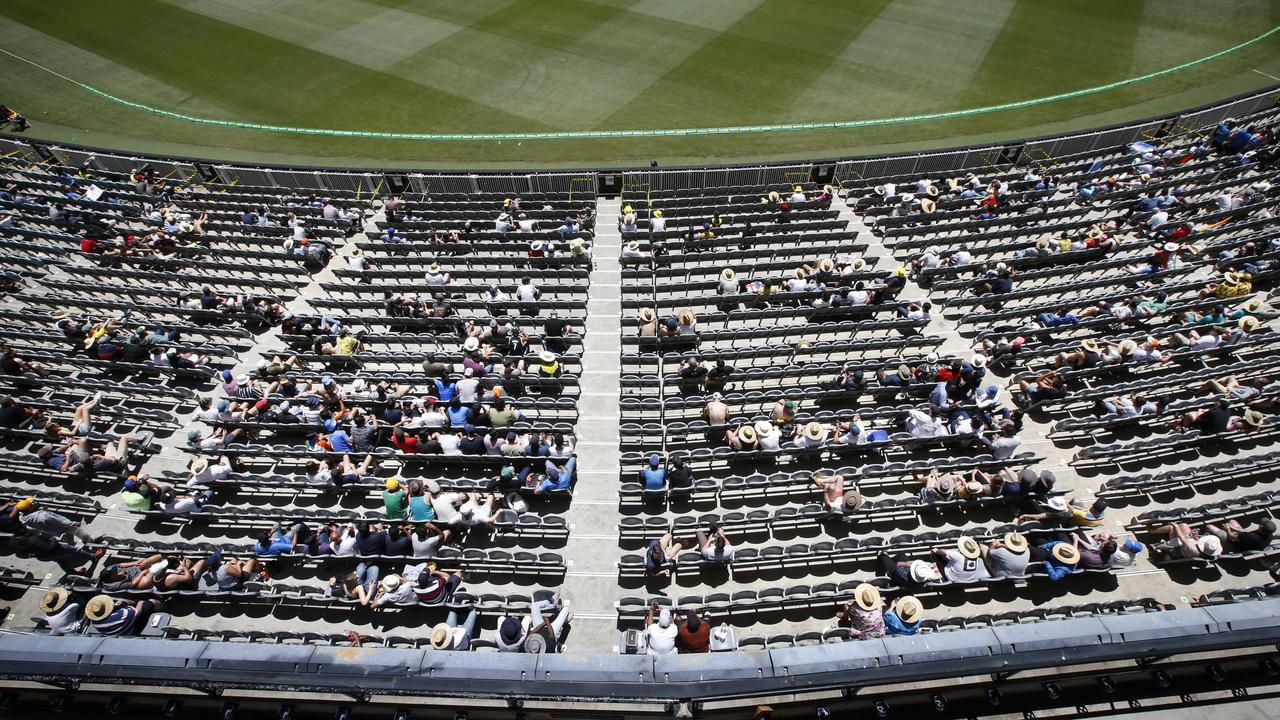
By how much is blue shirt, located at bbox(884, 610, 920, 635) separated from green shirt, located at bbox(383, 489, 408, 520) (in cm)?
741

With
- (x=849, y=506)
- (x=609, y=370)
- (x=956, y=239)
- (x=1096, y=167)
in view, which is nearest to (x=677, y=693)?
(x=849, y=506)

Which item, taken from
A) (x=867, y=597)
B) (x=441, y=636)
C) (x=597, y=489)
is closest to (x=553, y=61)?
(x=597, y=489)

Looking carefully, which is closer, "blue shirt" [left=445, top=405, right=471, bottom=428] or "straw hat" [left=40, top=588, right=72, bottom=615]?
"straw hat" [left=40, top=588, right=72, bottom=615]

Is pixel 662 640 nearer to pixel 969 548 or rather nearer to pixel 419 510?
pixel 419 510

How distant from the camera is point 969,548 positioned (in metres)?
7.41

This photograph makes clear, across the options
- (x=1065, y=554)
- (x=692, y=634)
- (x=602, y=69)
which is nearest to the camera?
(x=692, y=634)

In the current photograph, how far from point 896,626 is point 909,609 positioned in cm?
31

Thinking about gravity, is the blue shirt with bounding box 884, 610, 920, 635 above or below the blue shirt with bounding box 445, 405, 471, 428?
below

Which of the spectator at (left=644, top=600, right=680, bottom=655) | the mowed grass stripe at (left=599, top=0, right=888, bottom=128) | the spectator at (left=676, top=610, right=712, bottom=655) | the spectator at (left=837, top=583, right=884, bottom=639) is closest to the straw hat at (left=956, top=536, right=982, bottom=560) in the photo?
the spectator at (left=837, top=583, right=884, bottom=639)

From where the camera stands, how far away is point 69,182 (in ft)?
56.3

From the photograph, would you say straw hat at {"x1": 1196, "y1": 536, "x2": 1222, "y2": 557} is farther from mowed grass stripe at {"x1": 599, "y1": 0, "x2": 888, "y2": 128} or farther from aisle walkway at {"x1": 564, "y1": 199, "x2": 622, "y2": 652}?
mowed grass stripe at {"x1": 599, "y1": 0, "x2": 888, "y2": 128}

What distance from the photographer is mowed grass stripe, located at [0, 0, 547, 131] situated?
72.5 ft

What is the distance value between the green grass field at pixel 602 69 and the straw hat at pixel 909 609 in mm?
16720

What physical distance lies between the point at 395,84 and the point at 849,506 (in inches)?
1030
